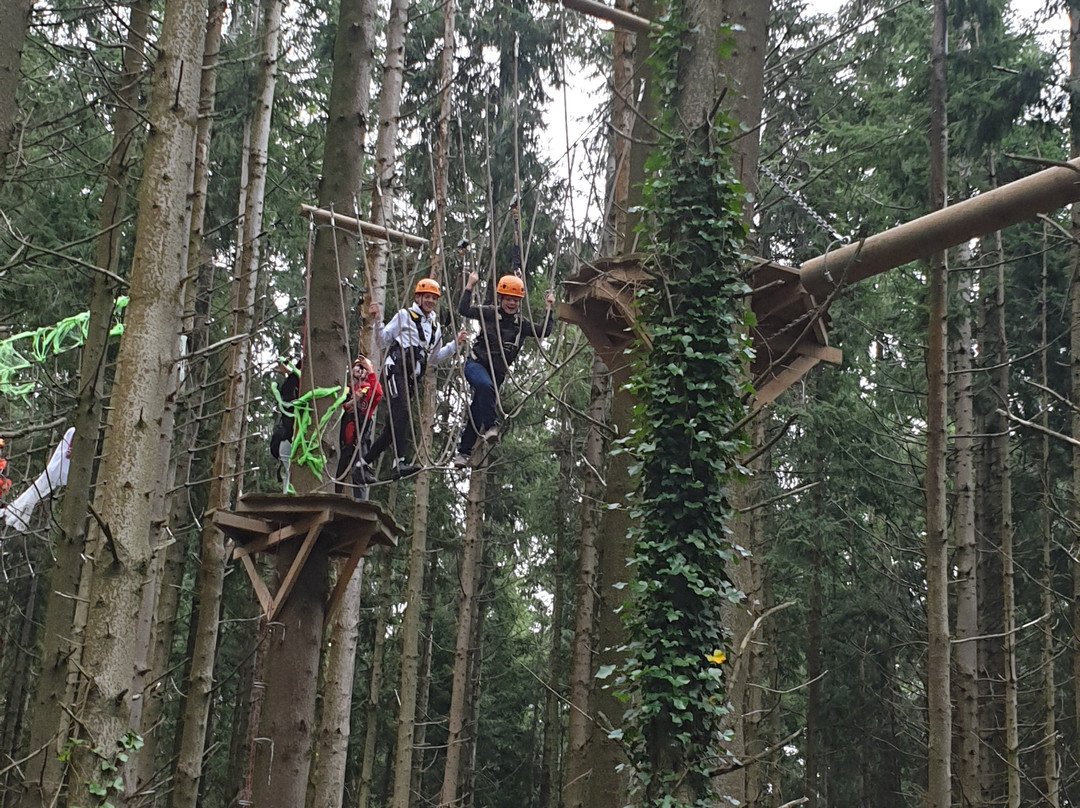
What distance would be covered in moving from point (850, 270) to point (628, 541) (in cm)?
209

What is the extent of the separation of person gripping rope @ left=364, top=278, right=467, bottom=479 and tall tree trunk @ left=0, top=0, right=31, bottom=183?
251 cm

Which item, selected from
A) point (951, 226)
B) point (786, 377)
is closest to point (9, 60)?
point (786, 377)

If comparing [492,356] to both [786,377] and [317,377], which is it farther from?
[786,377]

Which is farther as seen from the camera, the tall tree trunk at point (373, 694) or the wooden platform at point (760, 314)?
the tall tree trunk at point (373, 694)

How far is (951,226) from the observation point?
536 cm

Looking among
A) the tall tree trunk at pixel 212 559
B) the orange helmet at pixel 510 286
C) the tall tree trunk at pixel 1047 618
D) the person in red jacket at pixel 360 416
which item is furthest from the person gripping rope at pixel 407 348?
the tall tree trunk at pixel 1047 618

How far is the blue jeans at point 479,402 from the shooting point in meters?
8.62

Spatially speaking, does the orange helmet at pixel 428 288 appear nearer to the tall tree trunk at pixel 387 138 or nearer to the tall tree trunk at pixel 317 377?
the tall tree trunk at pixel 387 138

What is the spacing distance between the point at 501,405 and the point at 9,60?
335cm

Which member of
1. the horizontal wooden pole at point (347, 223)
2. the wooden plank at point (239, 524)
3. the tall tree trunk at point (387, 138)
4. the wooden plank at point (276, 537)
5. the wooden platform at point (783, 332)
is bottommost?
the wooden plank at point (276, 537)

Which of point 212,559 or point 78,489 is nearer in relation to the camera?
point 78,489

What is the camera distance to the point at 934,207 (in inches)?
410

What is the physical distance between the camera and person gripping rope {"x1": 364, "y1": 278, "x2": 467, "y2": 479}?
25.5 ft

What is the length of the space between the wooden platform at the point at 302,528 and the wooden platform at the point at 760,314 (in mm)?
1664
